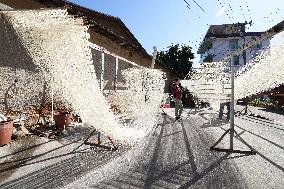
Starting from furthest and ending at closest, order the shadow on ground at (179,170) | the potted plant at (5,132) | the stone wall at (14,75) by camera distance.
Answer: the stone wall at (14,75) < the potted plant at (5,132) < the shadow on ground at (179,170)

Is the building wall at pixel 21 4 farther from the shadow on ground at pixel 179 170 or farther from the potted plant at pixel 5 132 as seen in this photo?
the shadow on ground at pixel 179 170

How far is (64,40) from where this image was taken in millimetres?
5328

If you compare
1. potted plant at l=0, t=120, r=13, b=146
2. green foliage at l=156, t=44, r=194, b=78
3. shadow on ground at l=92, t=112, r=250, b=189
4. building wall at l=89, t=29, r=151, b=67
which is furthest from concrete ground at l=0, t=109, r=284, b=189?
green foliage at l=156, t=44, r=194, b=78

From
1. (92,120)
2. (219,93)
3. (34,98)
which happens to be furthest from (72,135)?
(219,93)

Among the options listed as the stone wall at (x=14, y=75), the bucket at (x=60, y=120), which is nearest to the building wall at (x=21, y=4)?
the stone wall at (x=14, y=75)

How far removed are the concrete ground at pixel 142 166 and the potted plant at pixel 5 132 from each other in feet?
0.60

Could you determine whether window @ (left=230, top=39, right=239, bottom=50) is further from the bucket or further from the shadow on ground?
the bucket

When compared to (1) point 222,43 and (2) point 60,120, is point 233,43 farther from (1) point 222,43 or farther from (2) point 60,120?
(2) point 60,120

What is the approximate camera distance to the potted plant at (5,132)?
23.3 feet

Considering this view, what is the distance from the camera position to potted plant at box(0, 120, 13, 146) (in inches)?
280

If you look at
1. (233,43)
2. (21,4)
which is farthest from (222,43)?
(21,4)

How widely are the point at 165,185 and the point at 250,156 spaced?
117 inches

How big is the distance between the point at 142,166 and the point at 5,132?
3.41m

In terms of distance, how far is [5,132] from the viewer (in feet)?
23.6
